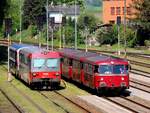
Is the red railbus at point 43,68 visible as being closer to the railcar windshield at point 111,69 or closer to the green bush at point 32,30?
the railcar windshield at point 111,69

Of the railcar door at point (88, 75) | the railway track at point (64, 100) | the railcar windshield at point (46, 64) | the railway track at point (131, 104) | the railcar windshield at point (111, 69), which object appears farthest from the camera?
the railcar windshield at point (46, 64)

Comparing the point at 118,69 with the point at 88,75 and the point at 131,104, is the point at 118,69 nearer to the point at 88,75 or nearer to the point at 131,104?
the point at 88,75

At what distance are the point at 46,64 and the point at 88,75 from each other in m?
3.33

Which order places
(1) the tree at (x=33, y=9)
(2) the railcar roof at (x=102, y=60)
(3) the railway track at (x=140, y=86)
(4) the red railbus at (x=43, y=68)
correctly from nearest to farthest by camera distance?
(2) the railcar roof at (x=102, y=60) → (4) the red railbus at (x=43, y=68) → (3) the railway track at (x=140, y=86) → (1) the tree at (x=33, y=9)

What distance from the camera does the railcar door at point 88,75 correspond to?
36.8 metres

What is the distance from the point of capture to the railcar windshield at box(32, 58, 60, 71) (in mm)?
38844

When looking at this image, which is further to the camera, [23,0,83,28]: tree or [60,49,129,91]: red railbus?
[23,0,83,28]: tree

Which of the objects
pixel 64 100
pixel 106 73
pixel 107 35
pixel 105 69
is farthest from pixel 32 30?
pixel 64 100

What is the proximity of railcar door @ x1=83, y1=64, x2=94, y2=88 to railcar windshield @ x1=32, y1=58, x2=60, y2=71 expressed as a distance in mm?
2010

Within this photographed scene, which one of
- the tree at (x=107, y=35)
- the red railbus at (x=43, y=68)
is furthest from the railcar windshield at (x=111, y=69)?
the tree at (x=107, y=35)

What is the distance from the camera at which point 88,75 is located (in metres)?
37.7

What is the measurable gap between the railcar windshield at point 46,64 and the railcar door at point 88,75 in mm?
2010

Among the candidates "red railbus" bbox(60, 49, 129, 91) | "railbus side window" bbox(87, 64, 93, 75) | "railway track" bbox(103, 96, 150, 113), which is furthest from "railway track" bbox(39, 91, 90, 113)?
"railway track" bbox(103, 96, 150, 113)

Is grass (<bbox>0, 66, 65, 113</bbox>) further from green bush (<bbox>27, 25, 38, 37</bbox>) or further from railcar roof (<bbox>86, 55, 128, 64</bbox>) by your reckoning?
green bush (<bbox>27, 25, 38, 37</bbox>)
